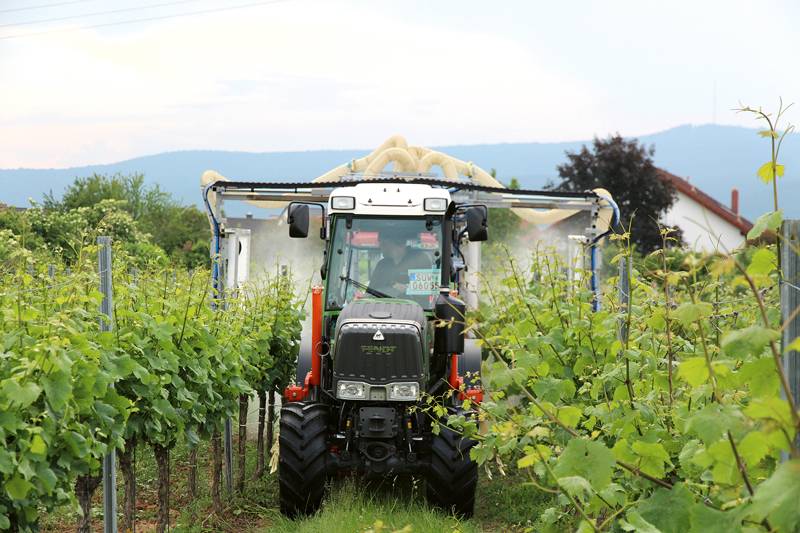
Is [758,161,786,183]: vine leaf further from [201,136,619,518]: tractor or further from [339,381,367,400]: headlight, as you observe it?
[339,381,367,400]: headlight

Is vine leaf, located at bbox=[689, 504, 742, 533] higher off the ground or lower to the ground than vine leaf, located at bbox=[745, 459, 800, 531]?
lower

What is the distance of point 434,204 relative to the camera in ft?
18.7

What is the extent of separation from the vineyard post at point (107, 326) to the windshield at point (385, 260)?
226cm

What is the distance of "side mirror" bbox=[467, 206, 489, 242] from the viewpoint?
5418 millimetres

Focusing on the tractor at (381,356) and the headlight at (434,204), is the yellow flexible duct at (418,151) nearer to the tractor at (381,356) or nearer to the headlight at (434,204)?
the tractor at (381,356)

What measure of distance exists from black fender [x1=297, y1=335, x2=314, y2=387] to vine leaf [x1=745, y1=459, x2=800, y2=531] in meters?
4.88

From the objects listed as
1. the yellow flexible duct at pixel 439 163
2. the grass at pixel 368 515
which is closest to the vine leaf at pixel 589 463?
the grass at pixel 368 515

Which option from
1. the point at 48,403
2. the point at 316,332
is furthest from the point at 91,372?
the point at 316,332

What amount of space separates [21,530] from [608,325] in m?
2.69

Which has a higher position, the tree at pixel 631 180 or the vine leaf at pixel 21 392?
the tree at pixel 631 180

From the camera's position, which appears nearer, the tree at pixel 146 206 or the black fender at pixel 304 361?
the black fender at pixel 304 361

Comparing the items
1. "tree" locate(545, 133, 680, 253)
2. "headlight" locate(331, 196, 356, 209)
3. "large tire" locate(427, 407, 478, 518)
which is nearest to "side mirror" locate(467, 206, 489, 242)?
"headlight" locate(331, 196, 356, 209)

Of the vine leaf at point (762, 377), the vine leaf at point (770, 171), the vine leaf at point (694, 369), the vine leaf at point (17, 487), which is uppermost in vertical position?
the vine leaf at point (770, 171)

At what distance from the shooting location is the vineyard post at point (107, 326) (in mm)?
3617
